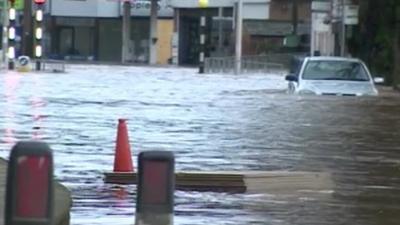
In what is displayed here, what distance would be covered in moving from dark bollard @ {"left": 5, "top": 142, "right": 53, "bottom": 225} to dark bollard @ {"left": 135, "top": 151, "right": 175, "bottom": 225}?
0.65 m

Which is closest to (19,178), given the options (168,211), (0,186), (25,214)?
(25,214)

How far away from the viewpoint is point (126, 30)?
270 feet

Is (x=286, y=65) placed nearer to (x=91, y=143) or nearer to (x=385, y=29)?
(x=385, y=29)

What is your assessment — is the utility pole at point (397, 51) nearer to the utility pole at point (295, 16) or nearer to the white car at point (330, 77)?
the white car at point (330, 77)

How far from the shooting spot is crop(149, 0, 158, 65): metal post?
268 ft

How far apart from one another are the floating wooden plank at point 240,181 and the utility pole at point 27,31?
59.3 metres

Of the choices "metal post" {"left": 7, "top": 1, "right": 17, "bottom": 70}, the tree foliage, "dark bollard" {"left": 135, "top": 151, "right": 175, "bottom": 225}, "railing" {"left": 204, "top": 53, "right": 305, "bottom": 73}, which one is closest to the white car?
the tree foliage

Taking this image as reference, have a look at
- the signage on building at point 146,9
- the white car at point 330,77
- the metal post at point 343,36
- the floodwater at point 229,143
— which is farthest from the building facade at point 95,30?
the white car at point 330,77

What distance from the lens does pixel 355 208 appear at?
10820 millimetres

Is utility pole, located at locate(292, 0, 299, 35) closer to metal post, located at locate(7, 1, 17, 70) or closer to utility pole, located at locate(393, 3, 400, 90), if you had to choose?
metal post, located at locate(7, 1, 17, 70)

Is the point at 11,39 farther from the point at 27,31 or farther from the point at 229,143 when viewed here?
the point at 229,143

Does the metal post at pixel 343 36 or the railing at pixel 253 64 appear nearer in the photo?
the metal post at pixel 343 36

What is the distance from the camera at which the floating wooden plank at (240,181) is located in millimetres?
11953

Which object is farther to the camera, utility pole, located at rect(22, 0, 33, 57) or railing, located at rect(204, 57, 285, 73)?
utility pole, located at rect(22, 0, 33, 57)
